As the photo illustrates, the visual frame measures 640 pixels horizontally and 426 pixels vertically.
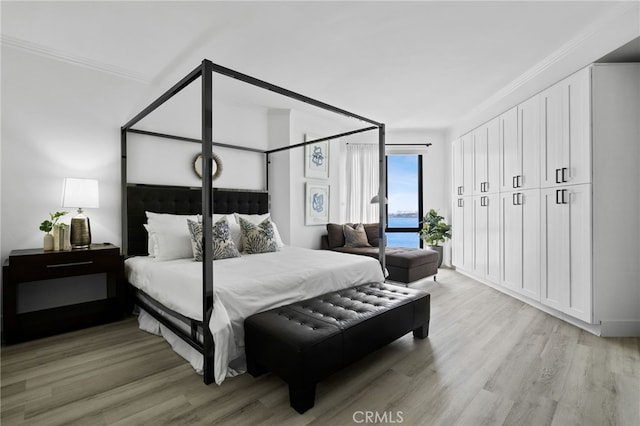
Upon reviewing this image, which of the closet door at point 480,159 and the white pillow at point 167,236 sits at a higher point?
the closet door at point 480,159

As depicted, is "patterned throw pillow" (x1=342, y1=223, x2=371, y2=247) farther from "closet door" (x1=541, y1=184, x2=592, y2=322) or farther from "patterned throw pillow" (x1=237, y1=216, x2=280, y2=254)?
"closet door" (x1=541, y1=184, x2=592, y2=322)

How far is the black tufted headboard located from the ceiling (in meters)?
1.26

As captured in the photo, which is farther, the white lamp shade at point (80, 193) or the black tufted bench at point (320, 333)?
the white lamp shade at point (80, 193)

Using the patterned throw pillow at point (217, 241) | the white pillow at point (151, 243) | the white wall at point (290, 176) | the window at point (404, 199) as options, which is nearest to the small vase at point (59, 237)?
the white pillow at point (151, 243)

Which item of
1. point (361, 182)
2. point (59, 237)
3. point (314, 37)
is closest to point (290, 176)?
point (361, 182)

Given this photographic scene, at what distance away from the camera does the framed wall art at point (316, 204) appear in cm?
499

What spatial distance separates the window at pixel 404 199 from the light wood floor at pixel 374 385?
11.6ft

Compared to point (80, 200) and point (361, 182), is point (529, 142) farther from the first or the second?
point (80, 200)

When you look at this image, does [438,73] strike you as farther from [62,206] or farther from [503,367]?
[62,206]

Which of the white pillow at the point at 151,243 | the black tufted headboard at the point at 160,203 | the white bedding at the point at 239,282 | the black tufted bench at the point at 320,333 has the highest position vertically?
the black tufted headboard at the point at 160,203

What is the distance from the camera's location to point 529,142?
135 inches

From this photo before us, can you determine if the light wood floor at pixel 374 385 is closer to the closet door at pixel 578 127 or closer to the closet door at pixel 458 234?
the closet door at pixel 578 127

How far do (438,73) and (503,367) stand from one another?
295 centimetres

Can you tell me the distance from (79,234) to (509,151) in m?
4.79
